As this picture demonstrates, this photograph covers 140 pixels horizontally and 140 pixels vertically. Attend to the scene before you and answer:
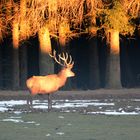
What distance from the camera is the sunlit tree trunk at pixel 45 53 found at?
31031 mm

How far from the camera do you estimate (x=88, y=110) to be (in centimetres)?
1977

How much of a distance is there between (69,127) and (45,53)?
56.9 feet

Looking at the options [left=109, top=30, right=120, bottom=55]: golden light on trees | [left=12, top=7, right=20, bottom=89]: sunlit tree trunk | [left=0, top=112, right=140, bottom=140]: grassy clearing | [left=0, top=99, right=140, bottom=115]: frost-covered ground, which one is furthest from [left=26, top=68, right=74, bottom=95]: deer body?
[left=12, top=7, right=20, bottom=89]: sunlit tree trunk

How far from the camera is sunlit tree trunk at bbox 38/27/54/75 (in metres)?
31.0

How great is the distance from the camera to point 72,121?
1578 cm

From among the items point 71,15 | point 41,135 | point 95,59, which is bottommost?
point 41,135

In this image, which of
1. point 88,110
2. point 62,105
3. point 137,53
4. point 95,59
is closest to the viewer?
point 88,110

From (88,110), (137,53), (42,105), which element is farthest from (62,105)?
(137,53)

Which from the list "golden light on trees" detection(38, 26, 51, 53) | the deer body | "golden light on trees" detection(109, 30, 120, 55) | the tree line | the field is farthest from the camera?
"golden light on trees" detection(109, 30, 120, 55)

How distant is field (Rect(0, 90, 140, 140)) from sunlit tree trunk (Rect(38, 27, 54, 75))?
816 cm

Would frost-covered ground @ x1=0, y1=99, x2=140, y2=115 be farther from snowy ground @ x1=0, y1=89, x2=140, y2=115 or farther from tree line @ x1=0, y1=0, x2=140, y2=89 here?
tree line @ x1=0, y1=0, x2=140, y2=89

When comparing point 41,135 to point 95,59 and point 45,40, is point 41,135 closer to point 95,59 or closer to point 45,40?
point 45,40

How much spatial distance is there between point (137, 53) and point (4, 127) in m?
29.6

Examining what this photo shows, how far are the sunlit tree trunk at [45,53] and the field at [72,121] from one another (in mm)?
8159
